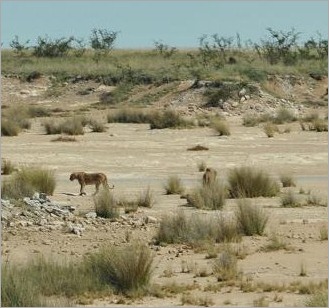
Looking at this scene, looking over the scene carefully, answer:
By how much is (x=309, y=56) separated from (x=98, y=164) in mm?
47212

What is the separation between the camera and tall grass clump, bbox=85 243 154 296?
12.0m

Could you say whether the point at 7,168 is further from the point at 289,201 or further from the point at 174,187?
the point at 289,201

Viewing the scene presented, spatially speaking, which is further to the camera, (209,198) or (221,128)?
(221,128)

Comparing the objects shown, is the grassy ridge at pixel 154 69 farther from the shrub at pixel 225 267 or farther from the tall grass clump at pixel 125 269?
the tall grass clump at pixel 125 269

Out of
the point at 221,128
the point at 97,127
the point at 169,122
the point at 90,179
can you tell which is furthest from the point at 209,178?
the point at 169,122

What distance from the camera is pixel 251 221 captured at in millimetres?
16656

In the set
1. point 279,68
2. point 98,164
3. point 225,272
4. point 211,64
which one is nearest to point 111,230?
point 225,272

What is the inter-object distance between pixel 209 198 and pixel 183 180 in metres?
5.75

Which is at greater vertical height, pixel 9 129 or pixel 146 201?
pixel 146 201

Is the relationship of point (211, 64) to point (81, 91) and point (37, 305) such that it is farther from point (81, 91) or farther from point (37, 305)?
point (37, 305)

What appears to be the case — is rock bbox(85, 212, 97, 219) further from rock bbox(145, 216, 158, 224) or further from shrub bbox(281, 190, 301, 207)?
shrub bbox(281, 190, 301, 207)

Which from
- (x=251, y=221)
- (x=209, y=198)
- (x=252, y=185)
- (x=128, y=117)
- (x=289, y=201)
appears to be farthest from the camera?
(x=128, y=117)

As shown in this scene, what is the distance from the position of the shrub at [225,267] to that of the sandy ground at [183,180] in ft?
0.46

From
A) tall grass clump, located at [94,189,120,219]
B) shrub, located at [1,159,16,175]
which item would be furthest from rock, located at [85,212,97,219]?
shrub, located at [1,159,16,175]
